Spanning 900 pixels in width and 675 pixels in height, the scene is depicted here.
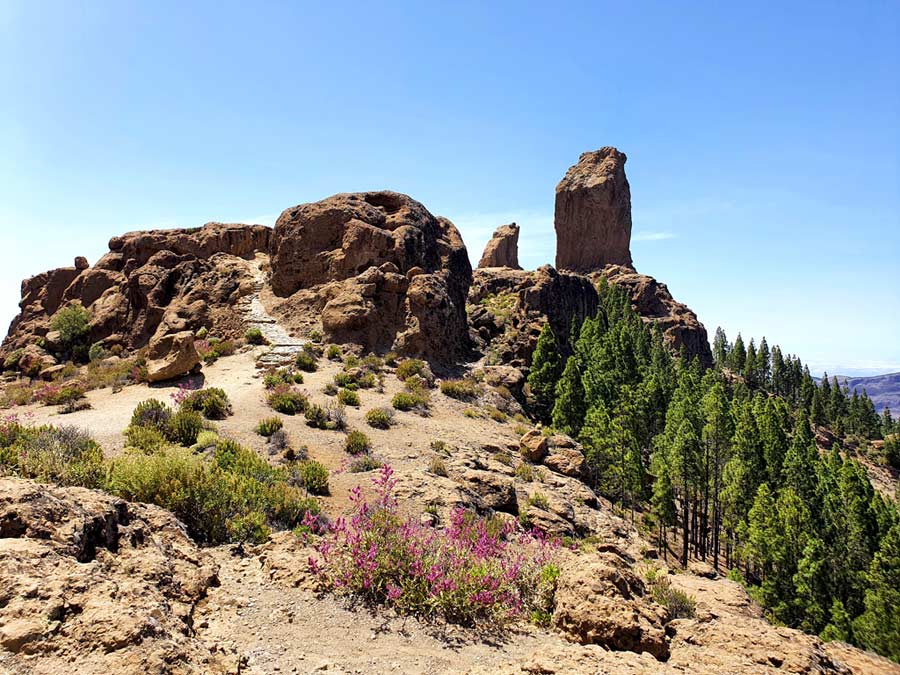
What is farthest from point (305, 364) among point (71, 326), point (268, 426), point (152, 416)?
point (71, 326)

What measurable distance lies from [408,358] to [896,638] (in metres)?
26.2

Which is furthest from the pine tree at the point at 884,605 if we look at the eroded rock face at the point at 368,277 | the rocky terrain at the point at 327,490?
the eroded rock face at the point at 368,277

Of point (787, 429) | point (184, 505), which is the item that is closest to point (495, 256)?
point (787, 429)

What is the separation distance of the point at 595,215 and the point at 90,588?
97.8 m

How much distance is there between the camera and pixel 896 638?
20328 millimetres

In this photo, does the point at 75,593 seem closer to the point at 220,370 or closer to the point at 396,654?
the point at 396,654

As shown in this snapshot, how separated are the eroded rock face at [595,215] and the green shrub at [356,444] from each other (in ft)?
279

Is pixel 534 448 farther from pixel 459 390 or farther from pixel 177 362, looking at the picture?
pixel 177 362

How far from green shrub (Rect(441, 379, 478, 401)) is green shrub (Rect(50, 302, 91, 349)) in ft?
79.2

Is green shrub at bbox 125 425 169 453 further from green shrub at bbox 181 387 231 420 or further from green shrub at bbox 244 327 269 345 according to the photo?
green shrub at bbox 244 327 269 345

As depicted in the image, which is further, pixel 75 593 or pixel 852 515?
pixel 852 515

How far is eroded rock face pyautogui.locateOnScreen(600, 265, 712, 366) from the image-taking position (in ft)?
274

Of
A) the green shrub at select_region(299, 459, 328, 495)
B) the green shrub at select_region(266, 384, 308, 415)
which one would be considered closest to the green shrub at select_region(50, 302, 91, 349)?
the green shrub at select_region(266, 384, 308, 415)

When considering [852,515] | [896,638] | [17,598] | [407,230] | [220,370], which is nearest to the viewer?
[17,598]
